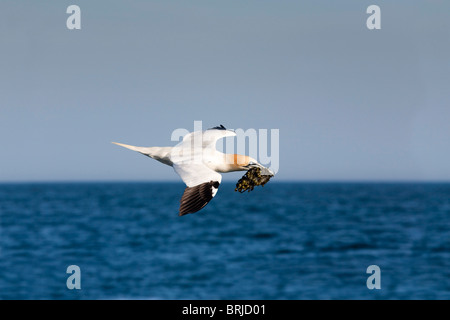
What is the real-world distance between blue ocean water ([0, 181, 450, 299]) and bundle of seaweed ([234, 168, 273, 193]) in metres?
57.5

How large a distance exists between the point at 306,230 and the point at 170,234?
27.1m

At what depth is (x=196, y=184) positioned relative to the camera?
488 inches

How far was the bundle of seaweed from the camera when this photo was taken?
12.2 metres

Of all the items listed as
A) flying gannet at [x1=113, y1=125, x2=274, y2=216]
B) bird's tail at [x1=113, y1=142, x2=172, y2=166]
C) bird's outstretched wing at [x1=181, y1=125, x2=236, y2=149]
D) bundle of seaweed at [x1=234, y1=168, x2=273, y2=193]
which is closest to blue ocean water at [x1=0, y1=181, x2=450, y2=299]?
bird's outstretched wing at [x1=181, y1=125, x2=236, y2=149]

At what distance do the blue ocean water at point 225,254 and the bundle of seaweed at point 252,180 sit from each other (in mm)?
57536

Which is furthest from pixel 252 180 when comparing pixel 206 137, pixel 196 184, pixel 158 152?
pixel 206 137

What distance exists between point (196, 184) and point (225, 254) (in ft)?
269

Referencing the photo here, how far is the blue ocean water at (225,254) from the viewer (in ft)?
236

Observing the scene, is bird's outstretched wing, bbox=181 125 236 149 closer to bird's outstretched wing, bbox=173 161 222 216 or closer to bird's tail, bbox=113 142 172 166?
bird's tail, bbox=113 142 172 166

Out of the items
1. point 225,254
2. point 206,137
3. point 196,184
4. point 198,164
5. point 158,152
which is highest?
point 206,137

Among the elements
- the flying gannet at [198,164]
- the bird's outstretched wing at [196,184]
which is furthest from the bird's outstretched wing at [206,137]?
the bird's outstretched wing at [196,184]

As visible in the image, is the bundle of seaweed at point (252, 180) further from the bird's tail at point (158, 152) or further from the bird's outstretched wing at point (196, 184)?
the bird's tail at point (158, 152)

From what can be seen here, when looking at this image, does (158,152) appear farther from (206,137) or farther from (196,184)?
(196,184)
